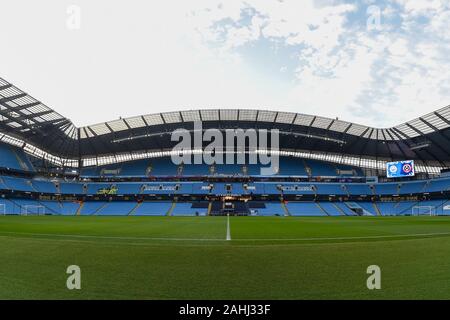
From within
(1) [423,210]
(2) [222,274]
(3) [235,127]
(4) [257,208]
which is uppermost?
(3) [235,127]

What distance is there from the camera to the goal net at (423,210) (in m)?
69.3

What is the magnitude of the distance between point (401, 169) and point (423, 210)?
38.9 feet

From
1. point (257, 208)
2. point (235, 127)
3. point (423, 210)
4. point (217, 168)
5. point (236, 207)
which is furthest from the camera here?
point (217, 168)

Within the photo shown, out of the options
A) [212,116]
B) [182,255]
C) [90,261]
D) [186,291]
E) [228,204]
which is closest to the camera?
[186,291]

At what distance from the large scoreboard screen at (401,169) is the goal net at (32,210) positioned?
78.1 meters

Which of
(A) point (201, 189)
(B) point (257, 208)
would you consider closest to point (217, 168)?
(A) point (201, 189)

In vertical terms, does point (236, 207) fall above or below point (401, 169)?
below

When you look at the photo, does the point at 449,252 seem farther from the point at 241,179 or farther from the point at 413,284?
the point at 241,179

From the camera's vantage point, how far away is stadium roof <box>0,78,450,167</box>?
58094 mm

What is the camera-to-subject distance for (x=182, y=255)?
875cm

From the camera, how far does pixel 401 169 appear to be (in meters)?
69.2

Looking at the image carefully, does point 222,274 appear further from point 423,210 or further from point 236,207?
point 423,210
